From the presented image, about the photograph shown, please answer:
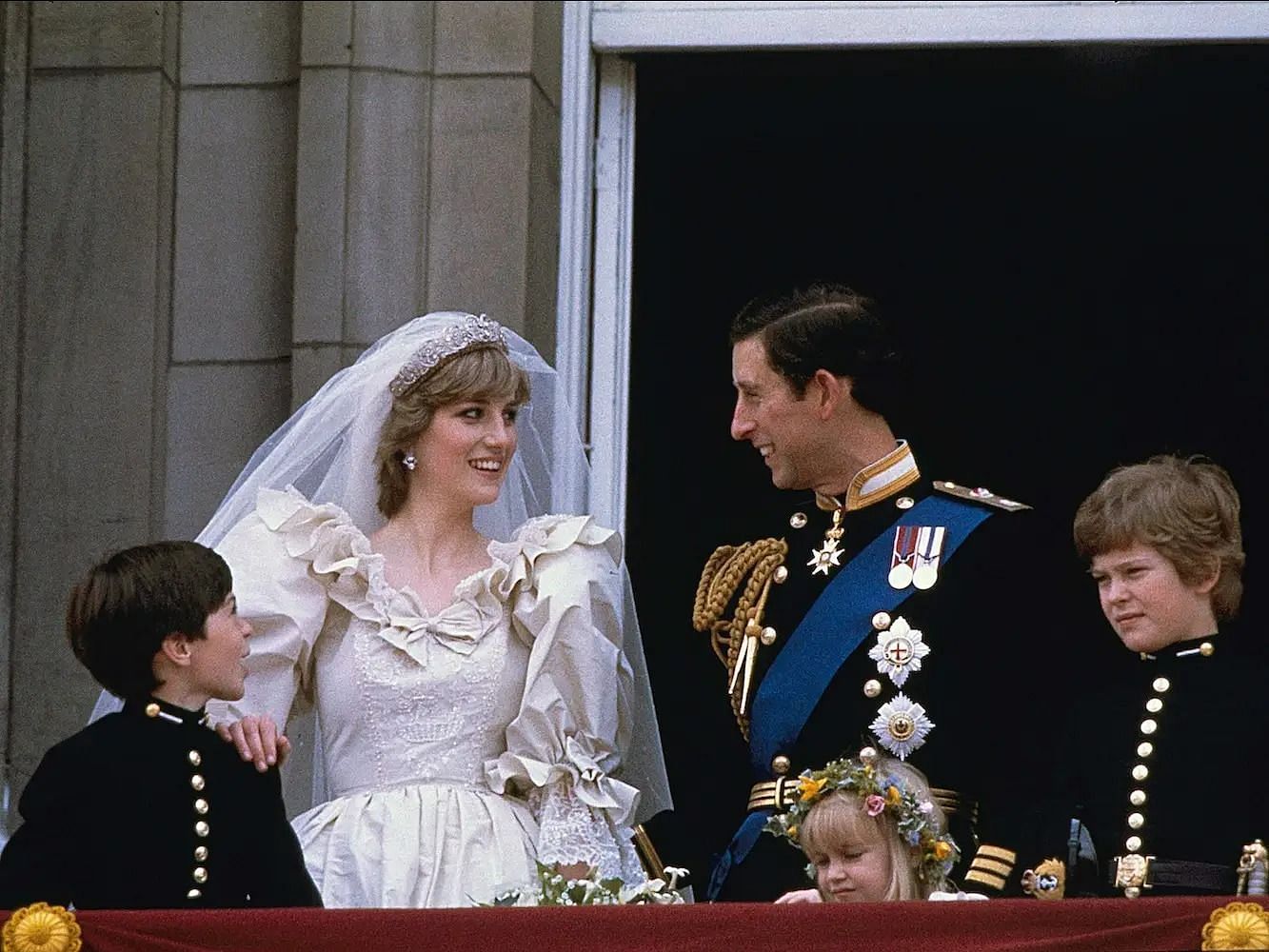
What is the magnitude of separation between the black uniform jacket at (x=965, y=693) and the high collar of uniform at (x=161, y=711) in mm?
928

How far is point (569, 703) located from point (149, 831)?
948mm

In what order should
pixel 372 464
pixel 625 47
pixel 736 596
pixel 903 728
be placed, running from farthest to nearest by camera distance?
pixel 625 47 → pixel 372 464 → pixel 736 596 → pixel 903 728

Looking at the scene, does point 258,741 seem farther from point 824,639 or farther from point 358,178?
point 358,178

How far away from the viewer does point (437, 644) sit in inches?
215

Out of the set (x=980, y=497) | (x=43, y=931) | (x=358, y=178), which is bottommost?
(x=43, y=931)

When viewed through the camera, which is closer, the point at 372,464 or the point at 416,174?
the point at 372,464

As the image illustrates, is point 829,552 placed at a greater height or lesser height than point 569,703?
greater

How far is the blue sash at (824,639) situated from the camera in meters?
5.14

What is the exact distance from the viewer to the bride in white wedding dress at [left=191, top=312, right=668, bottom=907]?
5.32 metres

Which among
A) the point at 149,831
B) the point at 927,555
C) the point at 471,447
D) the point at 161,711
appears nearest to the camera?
the point at 149,831

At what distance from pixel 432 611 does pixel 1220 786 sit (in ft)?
4.87

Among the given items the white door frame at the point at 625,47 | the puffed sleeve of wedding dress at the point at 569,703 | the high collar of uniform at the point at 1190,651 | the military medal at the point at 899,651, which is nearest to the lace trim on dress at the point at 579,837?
the puffed sleeve of wedding dress at the point at 569,703

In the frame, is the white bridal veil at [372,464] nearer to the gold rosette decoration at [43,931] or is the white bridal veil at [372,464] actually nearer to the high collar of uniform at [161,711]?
the high collar of uniform at [161,711]

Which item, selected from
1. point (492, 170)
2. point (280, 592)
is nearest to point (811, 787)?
point (280, 592)
